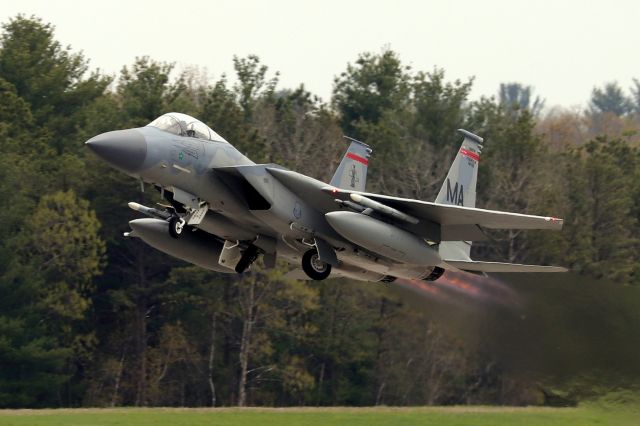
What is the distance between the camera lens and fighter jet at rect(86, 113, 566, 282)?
16.1 meters

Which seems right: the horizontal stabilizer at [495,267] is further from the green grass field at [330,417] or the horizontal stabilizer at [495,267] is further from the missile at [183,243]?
the missile at [183,243]

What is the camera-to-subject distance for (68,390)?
3272cm

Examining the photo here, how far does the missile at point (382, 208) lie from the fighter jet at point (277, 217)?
0.02 meters

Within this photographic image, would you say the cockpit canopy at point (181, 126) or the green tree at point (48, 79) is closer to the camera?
the cockpit canopy at point (181, 126)

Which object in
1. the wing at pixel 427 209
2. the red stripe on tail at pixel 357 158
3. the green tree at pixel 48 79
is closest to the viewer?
the wing at pixel 427 209

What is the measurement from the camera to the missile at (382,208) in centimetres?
1631

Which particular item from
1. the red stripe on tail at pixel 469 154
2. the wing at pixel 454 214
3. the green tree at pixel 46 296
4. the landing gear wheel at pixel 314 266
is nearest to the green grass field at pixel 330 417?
the landing gear wheel at pixel 314 266

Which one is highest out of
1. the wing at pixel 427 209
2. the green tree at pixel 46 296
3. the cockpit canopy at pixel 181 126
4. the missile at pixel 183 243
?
the cockpit canopy at pixel 181 126

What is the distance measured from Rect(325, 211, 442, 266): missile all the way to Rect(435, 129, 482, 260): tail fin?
1.51 meters

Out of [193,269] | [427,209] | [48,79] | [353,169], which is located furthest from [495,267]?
[48,79]

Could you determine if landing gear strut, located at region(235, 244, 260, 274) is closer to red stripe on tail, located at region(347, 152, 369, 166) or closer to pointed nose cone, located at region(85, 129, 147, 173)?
red stripe on tail, located at region(347, 152, 369, 166)

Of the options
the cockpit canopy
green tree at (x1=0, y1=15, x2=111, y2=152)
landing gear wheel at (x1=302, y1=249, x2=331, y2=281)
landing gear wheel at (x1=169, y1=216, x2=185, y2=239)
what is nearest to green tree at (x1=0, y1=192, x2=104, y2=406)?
green tree at (x1=0, y1=15, x2=111, y2=152)

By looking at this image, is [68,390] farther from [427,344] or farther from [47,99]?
[427,344]

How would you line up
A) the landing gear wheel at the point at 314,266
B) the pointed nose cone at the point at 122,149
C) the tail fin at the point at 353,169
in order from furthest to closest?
the tail fin at the point at 353,169 < the landing gear wheel at the point at 314,266 < the pointed nose cone at the point at 122,149
